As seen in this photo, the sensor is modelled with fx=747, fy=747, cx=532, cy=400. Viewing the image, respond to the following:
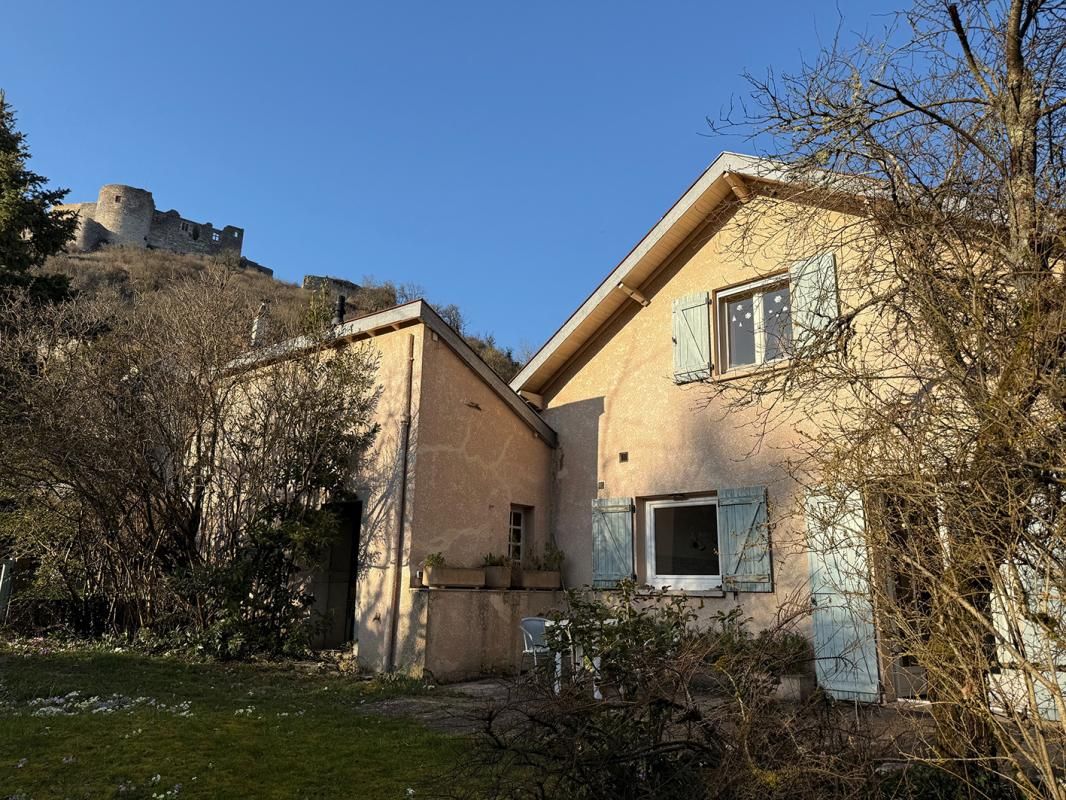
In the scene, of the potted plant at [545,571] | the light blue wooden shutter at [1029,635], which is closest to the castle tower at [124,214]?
the potted plant at [545,571]

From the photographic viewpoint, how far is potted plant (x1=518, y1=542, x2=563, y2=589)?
31.9 ft

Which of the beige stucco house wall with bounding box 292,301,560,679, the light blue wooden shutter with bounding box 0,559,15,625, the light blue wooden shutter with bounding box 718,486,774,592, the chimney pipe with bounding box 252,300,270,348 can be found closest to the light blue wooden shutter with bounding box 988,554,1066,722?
the light blue wooden shutter with bounding box 718,486,774,592

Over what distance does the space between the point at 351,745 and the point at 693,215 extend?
24.4 ft

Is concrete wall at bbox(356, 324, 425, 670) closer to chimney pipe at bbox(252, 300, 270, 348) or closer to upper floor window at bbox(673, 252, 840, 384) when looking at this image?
chimney pipe at bbox(252, 300, 270, 348)

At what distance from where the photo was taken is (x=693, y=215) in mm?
9805

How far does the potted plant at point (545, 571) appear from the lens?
973 cm

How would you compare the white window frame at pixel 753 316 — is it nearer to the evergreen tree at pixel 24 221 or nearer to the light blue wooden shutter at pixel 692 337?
the light blue wooden shutter at pixel 692 337

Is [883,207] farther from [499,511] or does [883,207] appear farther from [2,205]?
[2,205]

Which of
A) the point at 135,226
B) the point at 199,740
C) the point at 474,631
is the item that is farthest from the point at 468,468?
the point at 135,226

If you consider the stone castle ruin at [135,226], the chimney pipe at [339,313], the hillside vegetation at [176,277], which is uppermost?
the stone castle ruin at [135,226]

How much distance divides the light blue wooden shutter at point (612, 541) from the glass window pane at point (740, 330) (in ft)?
7.65

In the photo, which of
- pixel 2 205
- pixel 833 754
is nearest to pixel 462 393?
pixel 833 754

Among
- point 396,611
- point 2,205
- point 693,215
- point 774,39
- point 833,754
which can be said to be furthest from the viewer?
point 2,205

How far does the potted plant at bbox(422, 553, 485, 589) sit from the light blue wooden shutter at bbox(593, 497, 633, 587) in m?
1.63
